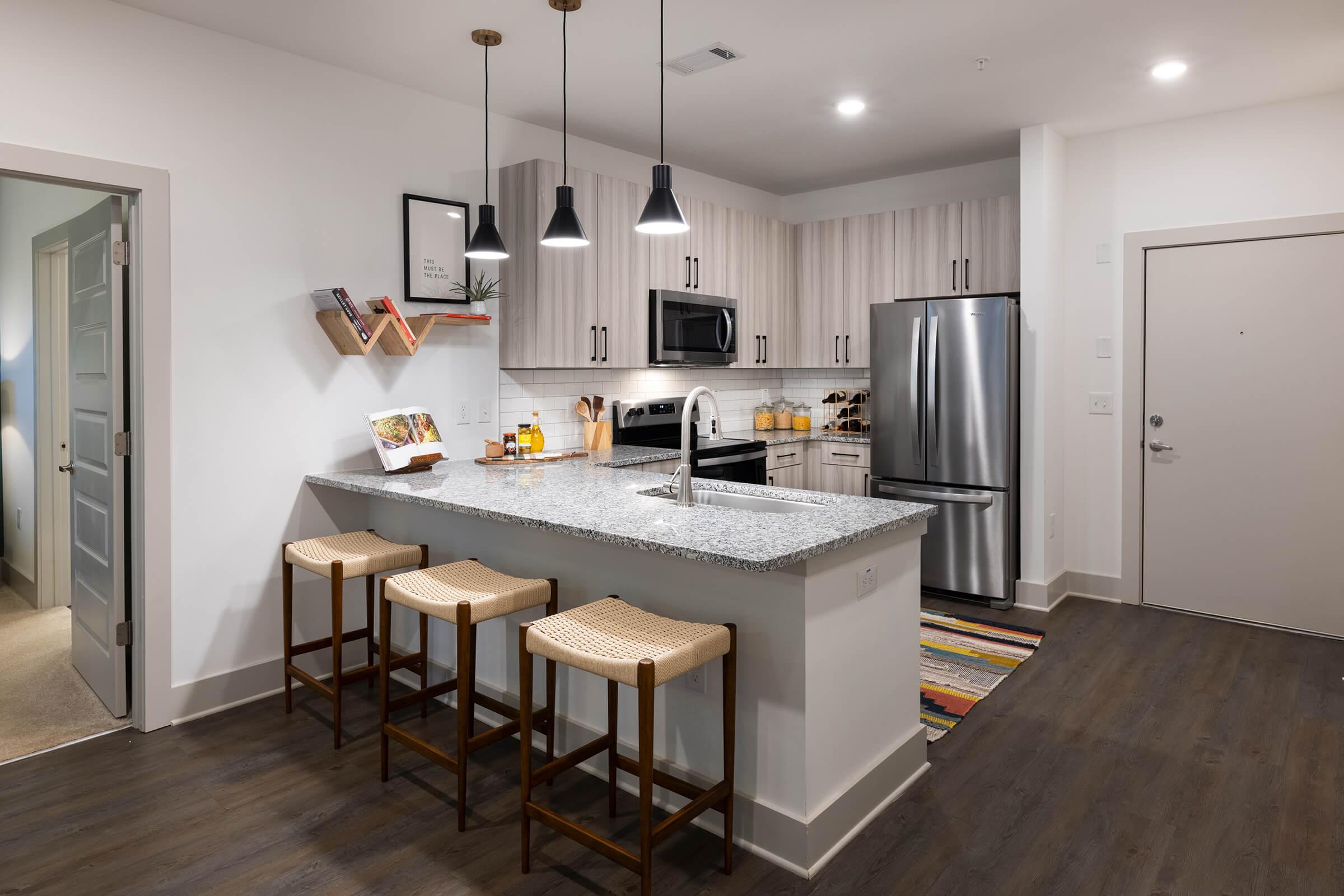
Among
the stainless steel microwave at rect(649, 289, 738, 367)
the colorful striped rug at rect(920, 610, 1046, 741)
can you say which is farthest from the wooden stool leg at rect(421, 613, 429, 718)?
the stainless steel microwave at rect(649, 289, 738, 367)

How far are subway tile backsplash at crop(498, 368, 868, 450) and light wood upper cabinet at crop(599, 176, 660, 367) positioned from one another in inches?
6.8

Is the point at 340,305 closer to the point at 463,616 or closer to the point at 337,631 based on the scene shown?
the point at 337,631

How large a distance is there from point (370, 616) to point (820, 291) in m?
3.72

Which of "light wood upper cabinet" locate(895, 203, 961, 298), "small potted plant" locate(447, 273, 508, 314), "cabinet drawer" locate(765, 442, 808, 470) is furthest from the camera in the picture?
"cabinet drawer" locate(765, 442, 808, 470)

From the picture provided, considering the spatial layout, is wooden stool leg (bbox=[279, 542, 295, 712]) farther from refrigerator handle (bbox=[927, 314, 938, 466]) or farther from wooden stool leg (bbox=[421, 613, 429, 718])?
refrigerator handle (bbox=[927, 314, 938, 466])

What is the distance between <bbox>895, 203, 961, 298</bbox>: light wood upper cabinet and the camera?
4.88m

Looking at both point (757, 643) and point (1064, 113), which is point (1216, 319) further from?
point (757, 643)

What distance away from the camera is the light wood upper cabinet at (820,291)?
548 centimetres

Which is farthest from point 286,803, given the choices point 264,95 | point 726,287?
point 726,287

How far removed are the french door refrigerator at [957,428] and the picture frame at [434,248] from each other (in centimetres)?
231

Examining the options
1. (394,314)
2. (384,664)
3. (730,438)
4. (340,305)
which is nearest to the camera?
(384,664)

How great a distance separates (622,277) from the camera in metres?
4.38

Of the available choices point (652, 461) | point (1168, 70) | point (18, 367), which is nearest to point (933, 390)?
point (652, 461)

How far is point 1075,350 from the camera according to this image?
14.8 feet
